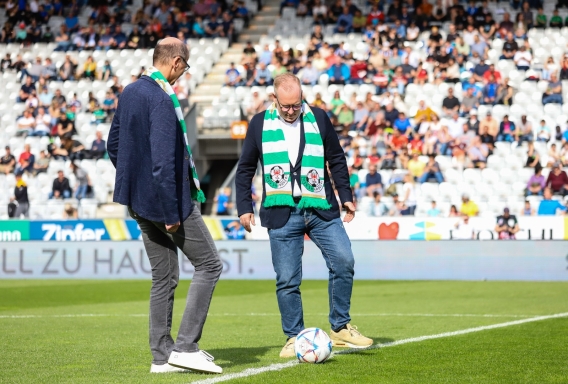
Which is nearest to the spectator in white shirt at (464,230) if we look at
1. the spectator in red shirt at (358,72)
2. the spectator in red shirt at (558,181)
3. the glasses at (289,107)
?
the spectator in red shirt at (558,181)

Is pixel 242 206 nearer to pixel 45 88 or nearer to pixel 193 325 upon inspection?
pixel 193 325

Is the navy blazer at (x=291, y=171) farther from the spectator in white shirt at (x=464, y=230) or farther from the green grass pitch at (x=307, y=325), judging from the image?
the spectator in white shirt at (x=464, y=230)

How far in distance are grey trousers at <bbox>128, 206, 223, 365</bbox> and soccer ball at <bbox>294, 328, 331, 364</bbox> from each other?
80cm

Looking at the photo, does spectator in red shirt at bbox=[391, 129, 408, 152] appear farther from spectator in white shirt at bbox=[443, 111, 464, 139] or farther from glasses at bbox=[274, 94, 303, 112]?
glasses at bbox=[274, 94, 303, 112]

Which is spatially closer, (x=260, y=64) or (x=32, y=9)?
(x=260, y=64)

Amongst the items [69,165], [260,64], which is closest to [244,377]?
[69,165]

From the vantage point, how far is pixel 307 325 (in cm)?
1084

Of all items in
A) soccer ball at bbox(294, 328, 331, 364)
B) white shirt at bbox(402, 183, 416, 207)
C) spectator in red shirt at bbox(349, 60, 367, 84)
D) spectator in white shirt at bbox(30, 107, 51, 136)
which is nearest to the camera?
soccer ball at bbox(294, 328, 331, 364)

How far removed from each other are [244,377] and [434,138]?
63.6 ft

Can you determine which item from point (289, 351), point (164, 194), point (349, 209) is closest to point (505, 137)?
point (349, 209)

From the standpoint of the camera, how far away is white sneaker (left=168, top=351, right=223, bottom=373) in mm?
6645

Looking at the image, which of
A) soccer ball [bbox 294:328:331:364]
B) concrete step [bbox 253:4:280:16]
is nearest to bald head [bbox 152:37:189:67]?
soccer ball [bbox 294:328:331:364]

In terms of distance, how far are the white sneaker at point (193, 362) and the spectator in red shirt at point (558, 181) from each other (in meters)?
16.6

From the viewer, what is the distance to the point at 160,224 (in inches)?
263
